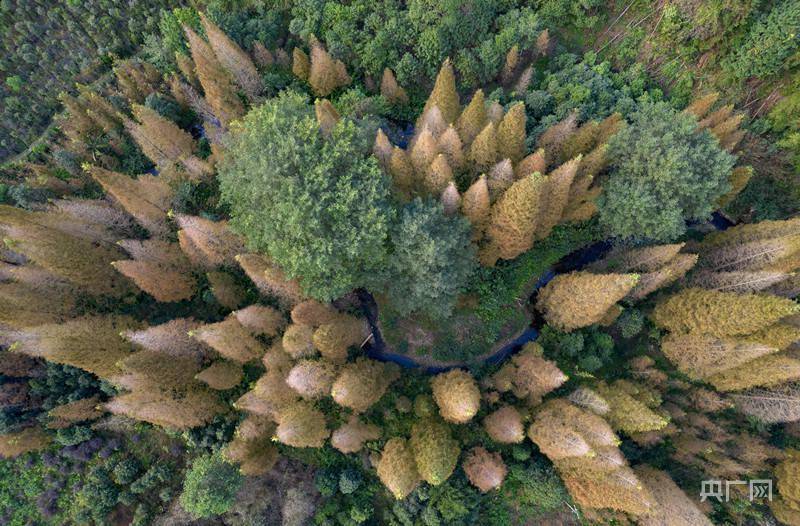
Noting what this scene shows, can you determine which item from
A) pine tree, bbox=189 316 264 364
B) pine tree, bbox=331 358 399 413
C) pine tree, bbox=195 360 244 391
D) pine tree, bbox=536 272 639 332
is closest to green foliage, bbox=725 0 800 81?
pine tree, bbox=536 272 639 332

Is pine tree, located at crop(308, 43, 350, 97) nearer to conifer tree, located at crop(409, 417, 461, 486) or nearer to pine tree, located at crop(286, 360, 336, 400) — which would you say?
pine tree, located at crop(286, 360, 336, 400)

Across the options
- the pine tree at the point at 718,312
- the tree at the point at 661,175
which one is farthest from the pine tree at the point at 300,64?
the pine tree at the point at 718,312

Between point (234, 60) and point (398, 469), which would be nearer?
point (398, 469)

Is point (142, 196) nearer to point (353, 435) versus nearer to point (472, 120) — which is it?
point (353, 435)

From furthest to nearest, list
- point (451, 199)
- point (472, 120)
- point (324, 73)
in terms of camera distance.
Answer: point (324, 73)
point (472, 120)
point (451, 199)

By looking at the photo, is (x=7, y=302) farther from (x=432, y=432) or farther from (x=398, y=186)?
(x=432, y=432)

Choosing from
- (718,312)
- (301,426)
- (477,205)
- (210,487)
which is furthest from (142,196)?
(718,312)

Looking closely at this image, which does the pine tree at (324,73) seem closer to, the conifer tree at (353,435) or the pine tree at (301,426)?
the pine tree at (301,426)
